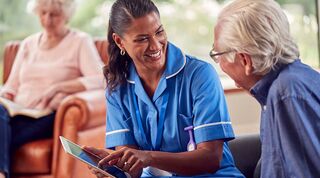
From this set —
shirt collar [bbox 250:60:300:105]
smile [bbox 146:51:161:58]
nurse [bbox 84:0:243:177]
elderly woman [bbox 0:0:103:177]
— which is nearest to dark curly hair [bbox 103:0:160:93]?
nurse [bbox 84:0:243:177]

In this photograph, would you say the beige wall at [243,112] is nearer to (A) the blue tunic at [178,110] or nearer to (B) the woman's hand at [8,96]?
(B) the woman's hand at [8,96]

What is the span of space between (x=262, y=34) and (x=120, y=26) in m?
0.58

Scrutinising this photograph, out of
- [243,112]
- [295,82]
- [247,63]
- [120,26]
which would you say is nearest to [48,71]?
[243,112]

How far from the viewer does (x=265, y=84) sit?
1.67 metres

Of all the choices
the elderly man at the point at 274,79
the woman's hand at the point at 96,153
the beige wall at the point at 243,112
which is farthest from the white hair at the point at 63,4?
the elderly man at the point at 274,79

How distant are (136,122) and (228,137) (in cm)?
32

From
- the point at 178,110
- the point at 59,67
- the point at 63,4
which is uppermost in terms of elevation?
the point at 63,4

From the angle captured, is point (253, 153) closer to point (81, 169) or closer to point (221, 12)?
point (221, 12)

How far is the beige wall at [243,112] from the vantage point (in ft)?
14.2

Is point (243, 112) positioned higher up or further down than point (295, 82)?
higher up

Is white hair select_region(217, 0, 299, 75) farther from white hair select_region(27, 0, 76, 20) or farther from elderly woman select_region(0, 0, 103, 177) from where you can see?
white hair select_region(27, 0, 76, 20)

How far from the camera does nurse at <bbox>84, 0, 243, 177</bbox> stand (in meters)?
1.96

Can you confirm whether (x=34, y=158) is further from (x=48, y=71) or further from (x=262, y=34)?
(x=262, y=34)

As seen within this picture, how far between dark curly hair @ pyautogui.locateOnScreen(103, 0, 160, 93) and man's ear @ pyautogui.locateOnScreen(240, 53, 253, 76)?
1.43 feet
